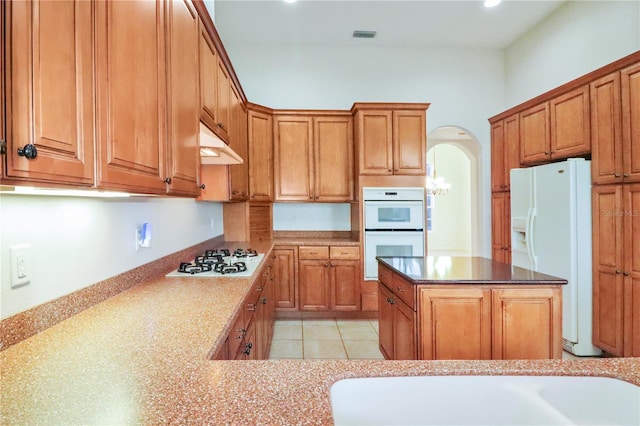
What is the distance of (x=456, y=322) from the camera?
2.02 meters

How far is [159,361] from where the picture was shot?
2.98ft

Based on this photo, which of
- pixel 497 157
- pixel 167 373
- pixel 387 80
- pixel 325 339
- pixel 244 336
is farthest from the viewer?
pixel 387 80

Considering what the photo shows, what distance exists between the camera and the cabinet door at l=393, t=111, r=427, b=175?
13.3 ft

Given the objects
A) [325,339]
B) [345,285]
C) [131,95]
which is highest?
[131,95]

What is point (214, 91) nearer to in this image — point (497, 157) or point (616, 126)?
point (616, 126)

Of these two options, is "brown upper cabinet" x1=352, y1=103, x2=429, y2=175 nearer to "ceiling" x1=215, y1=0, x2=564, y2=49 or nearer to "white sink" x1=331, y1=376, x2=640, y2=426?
"ceiling" x1=215, y1=0, x2=564, y2=49

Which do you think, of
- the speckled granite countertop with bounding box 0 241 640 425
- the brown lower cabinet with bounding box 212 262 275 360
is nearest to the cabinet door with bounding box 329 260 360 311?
the brown lower cabinet with bounding box 212 262 275 360

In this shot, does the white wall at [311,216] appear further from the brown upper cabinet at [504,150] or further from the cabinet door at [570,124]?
the cabinet door at [570,124]

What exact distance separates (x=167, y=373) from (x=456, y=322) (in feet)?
5.58

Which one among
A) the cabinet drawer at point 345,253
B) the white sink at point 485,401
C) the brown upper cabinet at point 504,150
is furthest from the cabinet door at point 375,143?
the white sink at point 485,401

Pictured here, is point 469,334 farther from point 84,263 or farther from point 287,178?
point 287,178

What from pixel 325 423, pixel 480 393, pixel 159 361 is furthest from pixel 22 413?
pixel 480 393

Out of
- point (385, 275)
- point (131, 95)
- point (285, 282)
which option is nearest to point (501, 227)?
point (385, 275)

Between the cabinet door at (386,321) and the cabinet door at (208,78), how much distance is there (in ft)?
5.76
